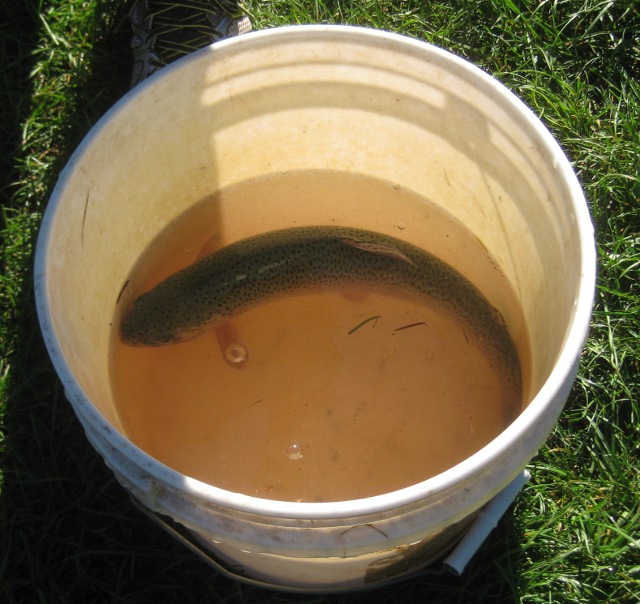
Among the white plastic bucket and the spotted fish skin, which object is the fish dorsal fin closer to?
the spotted fish skin

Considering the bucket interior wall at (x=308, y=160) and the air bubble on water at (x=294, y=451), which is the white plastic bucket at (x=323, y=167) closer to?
the bucket interior wall at (x=308, y=160)

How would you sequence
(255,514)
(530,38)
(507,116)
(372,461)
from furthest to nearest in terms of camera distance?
(530,38)
(372,461)
(507,116)
(255,514)

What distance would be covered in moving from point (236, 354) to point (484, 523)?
817 mm

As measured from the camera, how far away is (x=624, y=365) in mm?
2002

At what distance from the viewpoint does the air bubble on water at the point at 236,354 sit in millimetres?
2039

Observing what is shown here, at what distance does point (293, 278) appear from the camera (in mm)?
2016

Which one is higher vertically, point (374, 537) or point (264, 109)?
point (264, 109)

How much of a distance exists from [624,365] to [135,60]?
5.96ft

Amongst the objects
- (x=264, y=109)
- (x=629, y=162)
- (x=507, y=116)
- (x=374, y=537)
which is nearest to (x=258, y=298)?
(x=264, y=109)

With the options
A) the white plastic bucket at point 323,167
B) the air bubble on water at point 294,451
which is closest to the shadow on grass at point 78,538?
the white plastic bucket at point 323,167

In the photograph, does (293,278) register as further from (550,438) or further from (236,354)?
(550,438)

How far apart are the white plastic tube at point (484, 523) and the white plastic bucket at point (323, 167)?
5 cm

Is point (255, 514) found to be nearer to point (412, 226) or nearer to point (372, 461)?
point (372, 461)

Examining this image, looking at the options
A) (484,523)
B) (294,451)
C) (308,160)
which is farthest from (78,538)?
(308,160)
